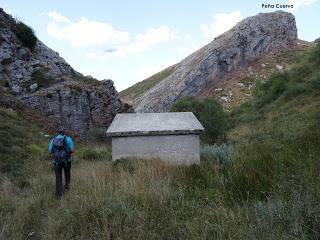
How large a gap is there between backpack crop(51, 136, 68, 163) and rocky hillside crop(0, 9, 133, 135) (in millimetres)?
16782

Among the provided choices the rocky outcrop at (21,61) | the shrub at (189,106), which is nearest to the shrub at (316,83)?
the shrub at (189,106)

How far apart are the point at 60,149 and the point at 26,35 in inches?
949

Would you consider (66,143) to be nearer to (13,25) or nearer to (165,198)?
(165,198)

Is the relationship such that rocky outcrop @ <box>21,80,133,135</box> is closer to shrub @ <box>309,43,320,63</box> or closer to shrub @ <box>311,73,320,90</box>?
shrub @ <box>311,73,320,90</box>

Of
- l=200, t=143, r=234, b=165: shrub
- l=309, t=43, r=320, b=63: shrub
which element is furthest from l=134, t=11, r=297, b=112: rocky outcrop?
l=200, t=143, r=234, b=165: shrub

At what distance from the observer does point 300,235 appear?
3527 mm

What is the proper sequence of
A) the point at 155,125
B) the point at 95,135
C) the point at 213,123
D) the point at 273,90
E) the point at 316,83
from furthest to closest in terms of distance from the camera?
the point at 273,90 → the point at 213,123 → the point at 316,83 → the point at 95,135 → the point at 155,125

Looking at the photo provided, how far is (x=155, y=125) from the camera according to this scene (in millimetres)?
16516

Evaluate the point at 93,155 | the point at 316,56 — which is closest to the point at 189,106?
the point at 316,56

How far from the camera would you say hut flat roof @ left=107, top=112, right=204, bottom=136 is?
52.2 feet

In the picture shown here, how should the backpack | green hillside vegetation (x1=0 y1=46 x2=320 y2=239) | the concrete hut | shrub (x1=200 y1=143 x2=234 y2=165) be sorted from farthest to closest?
1. the concrete hut
2. the backpack
3. shrub (x1=200 y1=143 x2=234 y2=165)
4. green hillside vegetation (x1=0 y1=46 x2=320 y2=239)

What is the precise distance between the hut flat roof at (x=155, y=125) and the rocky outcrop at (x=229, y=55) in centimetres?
3752

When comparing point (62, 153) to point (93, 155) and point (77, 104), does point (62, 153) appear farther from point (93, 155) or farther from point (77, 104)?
point (77, 104)

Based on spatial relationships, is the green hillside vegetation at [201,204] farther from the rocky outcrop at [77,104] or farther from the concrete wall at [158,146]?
the rocky outcrop at [77,104]
